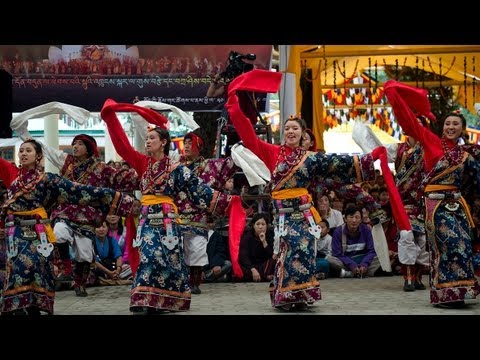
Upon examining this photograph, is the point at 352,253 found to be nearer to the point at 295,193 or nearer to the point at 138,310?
the point at 295,193

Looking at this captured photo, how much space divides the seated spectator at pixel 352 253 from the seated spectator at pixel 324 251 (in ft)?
0.19

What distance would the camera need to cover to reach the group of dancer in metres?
6.00

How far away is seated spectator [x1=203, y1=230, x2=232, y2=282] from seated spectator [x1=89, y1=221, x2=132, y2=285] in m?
0.82

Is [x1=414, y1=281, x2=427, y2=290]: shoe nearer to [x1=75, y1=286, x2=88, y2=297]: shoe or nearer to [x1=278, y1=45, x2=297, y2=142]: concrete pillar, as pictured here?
Answer: [x1=278, y1=45, x2=297, y2=142]: concrete pillar

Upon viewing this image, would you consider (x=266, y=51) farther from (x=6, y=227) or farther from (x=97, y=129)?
(x=97, y=129)

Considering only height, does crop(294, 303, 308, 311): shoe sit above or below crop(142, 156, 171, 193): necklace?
below

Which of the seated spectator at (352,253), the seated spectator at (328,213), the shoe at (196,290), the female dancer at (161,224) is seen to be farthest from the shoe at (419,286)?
the female dancer at (161,224)

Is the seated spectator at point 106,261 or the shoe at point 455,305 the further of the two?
the seated spectator at point 106,261

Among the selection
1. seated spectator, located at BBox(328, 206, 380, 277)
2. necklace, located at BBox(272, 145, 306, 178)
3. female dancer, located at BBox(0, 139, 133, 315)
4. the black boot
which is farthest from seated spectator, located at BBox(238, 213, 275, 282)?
female dancer, located at BBox(0, 139, 133, 315)

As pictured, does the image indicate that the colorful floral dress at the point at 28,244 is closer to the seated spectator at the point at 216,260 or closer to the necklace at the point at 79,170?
the necklace at the point at 79,170

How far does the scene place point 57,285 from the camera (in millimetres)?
8156

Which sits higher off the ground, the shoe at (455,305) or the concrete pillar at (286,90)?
the concrete pillar at (286,90)

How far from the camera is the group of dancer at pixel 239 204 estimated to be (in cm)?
600

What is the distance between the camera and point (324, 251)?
8922mm
